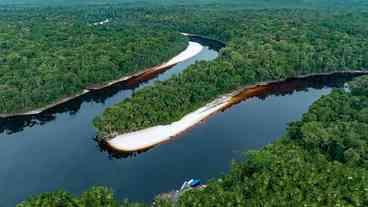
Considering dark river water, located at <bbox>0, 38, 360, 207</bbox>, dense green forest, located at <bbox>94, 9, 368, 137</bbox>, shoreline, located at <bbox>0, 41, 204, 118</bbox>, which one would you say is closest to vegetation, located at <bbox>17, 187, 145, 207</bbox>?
dark river water, located at <bbox>0, 38, 360, 207</bbox>

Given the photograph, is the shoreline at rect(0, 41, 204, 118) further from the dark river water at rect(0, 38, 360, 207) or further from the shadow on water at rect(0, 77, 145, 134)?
the dark river water at rect(0, 38, 360, 207)

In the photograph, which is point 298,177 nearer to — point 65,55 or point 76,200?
point 76,200

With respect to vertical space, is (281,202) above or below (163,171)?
above

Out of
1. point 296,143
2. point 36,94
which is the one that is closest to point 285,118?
point 296,143

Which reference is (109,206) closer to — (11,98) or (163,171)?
(163,171)

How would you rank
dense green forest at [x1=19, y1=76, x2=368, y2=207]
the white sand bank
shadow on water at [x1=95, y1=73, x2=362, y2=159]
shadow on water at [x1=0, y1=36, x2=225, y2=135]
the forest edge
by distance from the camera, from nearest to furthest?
dense green forest at [x1=19, y1=76, x2=368, y2=207] < the white sand bank < shadow on water at [x1=0, y1=36, x2=225, y2=135] < the forest edge < shadow on water at [x1=95, y1=73, x2=362, y2=159]

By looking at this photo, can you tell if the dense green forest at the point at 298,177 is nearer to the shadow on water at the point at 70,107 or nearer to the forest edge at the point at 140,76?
the shadow on water at the point at 70,107
